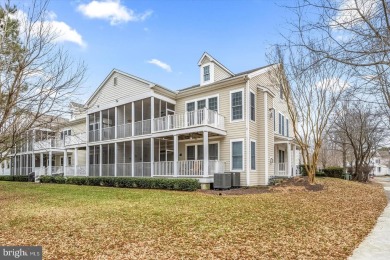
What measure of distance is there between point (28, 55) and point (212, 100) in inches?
454

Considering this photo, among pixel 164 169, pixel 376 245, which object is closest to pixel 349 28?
pixel 376 245

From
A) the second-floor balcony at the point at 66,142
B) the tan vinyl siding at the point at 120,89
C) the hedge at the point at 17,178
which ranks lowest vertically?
the hedge at the point at 17,178

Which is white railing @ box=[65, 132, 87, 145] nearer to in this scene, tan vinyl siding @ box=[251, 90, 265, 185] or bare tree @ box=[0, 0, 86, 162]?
bare tree @ box=[0, 0, 86, 162]

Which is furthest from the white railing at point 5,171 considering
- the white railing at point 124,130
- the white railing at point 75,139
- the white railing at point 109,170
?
the white railing at point 124,130

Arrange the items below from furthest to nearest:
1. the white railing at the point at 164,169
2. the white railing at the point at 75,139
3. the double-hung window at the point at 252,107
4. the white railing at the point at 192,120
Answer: the white railing at the point at 75,139, the white railing at the point at 164,169, the double-hung window at the point at 252,107, the white railing at the point at 192,120

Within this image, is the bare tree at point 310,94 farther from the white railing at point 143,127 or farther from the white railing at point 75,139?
the white railing at point 75,139

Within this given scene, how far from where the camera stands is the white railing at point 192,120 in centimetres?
1677

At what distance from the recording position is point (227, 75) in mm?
20781

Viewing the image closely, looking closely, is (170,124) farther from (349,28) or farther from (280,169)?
(349,28)

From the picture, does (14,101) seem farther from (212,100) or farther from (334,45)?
(212,100)

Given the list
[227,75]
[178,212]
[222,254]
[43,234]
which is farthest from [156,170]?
[222,254]

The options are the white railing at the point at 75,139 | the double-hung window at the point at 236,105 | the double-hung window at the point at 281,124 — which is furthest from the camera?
the white railing at the point at 75,139

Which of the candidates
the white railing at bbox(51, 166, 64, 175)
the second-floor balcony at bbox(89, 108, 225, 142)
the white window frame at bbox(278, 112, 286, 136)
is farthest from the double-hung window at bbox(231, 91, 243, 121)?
the white railing at bbox(51, 166, 64, 175)

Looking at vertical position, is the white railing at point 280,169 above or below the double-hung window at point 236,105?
below
